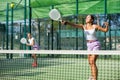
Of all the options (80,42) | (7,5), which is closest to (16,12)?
(7,5)

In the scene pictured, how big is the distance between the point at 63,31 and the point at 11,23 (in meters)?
3.24

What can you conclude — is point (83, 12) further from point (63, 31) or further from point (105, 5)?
point (63, 31)

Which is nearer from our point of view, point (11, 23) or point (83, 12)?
point (83, 12)

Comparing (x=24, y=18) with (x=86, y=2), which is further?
(x=24, y=18)

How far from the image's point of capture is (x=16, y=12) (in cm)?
2266

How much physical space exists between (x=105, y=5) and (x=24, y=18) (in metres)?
6.01

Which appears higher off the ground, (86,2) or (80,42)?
(86,2)

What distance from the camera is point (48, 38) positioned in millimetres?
23516

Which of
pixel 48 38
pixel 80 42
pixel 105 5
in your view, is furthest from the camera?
pixel 48 38

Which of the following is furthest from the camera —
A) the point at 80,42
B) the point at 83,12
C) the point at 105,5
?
the point at 80,42

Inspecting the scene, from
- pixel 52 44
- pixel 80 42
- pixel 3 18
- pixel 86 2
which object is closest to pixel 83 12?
pixel 86 2

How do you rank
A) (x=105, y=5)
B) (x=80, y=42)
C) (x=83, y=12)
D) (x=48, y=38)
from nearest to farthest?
(x=105, y=5), (x=83, y=12), (x=80, y=42), (x=48, y=38)

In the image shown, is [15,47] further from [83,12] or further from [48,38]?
[83,12]

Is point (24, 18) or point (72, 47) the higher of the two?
point (24, 18)
